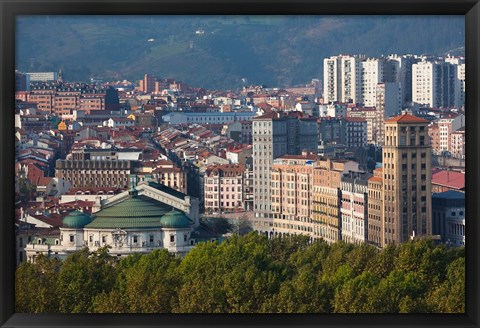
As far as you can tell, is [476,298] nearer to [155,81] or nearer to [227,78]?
[227,78]

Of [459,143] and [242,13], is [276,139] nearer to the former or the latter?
[459,143]

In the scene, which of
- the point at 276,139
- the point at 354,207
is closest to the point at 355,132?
the point at 276,139

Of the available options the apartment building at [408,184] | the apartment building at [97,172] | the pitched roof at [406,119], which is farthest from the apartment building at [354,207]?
the apartment building at [97,172]

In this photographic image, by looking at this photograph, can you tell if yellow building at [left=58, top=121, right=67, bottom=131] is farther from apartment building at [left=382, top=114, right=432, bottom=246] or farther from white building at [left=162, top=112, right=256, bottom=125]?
apartment building at [left=382, top=114, right=432, bottom=246]

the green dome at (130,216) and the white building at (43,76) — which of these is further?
the green dome at (130,216)

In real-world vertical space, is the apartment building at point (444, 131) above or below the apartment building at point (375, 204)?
above

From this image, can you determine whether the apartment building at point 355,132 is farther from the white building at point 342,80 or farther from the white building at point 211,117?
Answer: the white building at point 211,117

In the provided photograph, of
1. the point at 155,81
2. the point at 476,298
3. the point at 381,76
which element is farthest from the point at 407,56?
the point at 476,298

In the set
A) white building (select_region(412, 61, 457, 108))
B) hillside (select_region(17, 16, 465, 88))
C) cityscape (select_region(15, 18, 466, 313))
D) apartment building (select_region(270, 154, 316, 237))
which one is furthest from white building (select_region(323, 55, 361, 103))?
apartment building (select_region(270, 154, 316, 237))
